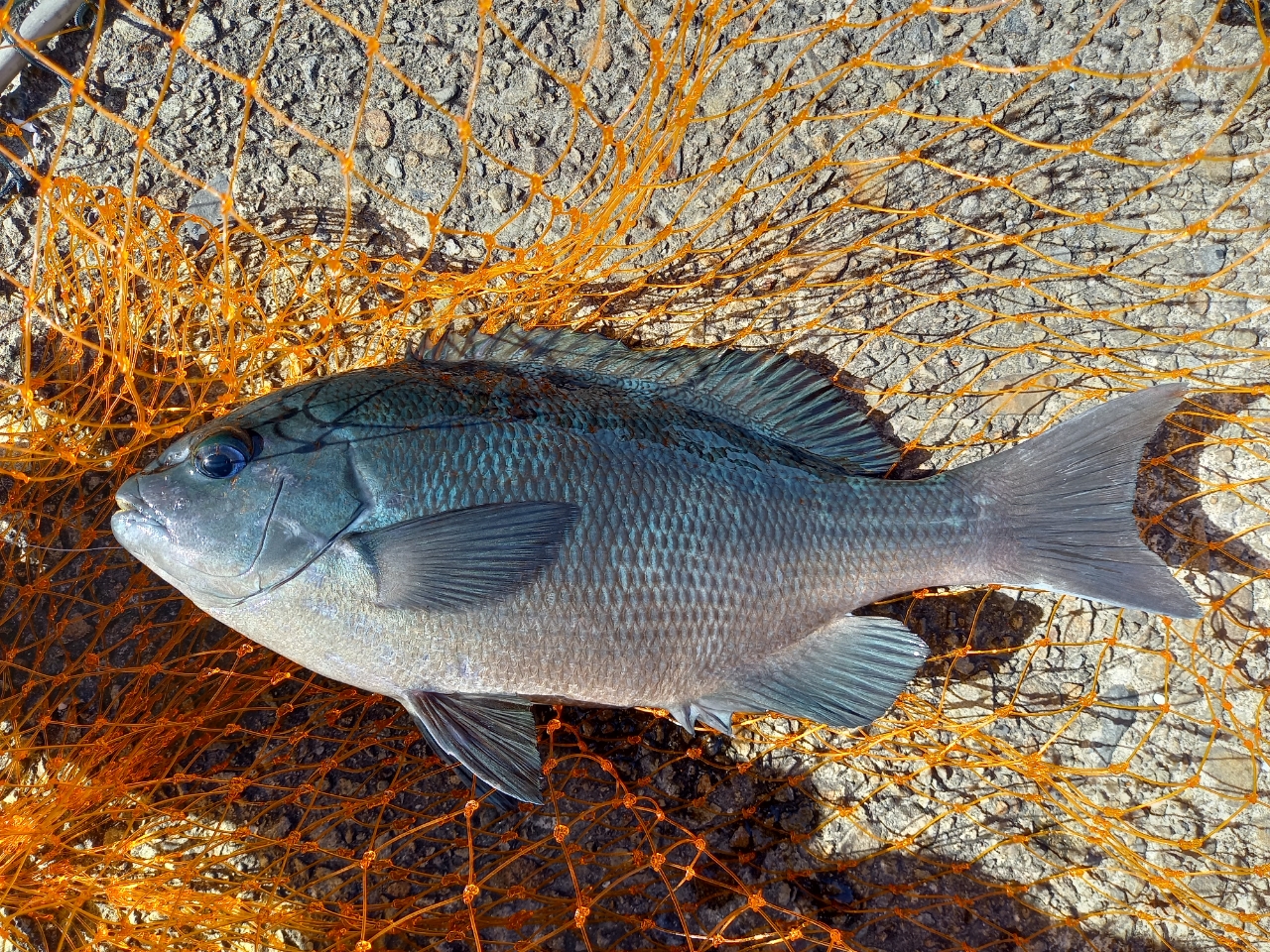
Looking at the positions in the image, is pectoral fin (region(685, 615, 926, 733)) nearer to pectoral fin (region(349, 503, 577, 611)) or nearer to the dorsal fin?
the dorsal fin

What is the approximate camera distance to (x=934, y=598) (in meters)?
2.08

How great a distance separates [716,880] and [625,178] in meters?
1.80

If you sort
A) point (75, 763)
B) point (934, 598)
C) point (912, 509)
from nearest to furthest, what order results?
point (912, 509), point (75, 763), point (934, 598)

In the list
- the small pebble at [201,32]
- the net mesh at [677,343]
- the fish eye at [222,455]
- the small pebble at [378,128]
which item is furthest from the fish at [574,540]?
the small pebble at [201,32]

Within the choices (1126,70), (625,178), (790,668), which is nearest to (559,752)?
(790,668)

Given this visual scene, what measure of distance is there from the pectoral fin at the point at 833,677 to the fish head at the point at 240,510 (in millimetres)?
880

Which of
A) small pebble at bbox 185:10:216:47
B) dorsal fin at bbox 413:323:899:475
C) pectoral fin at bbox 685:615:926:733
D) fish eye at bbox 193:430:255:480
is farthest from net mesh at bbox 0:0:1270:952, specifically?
fish eye at bbox 193:430:255:480

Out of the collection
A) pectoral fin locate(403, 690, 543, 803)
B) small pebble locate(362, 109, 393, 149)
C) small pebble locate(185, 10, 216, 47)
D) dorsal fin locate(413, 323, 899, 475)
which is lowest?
pectoral fin locate(403, 690, 543, 803)

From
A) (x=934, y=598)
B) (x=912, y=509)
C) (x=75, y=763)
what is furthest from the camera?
(x=934, y=598)

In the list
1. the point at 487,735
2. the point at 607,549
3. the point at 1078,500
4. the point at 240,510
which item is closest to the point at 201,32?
the point at 240,510

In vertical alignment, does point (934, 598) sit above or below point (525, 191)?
below

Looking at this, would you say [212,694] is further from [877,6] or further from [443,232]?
[877,6]

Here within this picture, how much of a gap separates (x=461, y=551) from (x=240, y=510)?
0.44 metres

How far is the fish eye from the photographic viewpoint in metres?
1.61
